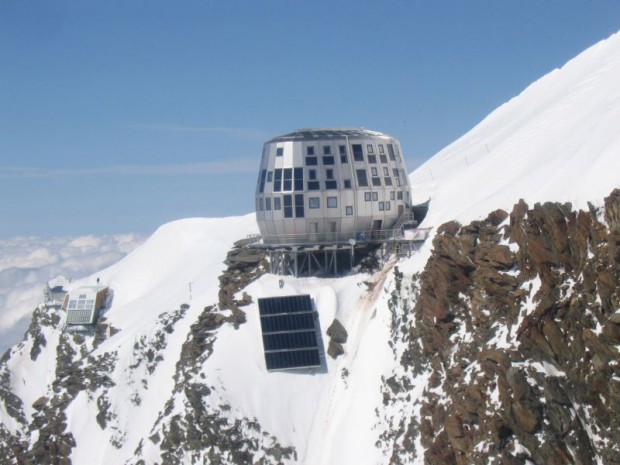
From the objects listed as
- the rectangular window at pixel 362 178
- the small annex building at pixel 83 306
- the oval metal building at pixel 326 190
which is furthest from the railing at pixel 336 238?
the small annex building at pixel 83 306

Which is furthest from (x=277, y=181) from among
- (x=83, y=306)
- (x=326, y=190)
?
(x=83, y=306)

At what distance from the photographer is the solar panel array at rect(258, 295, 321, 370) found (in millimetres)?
67938

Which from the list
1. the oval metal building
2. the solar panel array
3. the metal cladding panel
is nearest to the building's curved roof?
the oval metal building

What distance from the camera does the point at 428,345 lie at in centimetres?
5575

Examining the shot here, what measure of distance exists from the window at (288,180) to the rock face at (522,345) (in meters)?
18.4

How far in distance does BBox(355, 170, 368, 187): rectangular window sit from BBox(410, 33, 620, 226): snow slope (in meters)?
5.24

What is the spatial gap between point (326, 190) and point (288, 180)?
2854 mm

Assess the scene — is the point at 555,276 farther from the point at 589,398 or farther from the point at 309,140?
the point at 309,140

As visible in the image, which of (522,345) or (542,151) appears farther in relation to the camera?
(542,151)

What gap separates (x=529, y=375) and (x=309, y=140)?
3247 centimetres

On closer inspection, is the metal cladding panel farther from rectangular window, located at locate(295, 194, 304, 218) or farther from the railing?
rectangular window, located at locate(295, 194, 304, 218)

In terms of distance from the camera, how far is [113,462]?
240 feet

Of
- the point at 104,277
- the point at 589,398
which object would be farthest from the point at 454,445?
the point at 104,277

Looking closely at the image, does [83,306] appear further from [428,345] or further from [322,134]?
[428,345]
